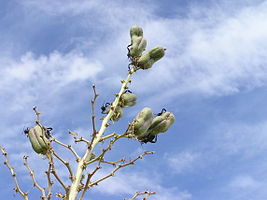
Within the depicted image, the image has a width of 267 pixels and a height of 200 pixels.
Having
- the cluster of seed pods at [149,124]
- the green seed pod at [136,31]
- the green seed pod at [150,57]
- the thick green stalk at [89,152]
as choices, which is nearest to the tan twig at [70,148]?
the thick green stalk at [89,152]

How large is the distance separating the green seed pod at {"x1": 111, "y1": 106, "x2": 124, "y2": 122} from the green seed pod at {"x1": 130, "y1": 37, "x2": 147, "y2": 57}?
3.10 ft

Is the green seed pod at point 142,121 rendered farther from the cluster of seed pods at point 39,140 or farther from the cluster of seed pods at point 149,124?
the cluster of seed pods at point 39,140

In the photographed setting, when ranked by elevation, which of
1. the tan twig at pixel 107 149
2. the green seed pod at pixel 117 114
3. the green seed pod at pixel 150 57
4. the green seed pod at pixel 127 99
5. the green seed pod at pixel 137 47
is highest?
the green seed pod at pixel 137 47

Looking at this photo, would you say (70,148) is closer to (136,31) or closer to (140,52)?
(140,52)

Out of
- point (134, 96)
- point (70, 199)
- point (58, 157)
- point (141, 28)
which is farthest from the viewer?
point (141, 28)

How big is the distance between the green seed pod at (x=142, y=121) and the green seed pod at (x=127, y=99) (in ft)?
1.92

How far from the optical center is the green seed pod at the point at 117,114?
20.4ft

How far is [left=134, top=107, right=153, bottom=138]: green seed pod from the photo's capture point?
5.65 m

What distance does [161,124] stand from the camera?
19.0 feet

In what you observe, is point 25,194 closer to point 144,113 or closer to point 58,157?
point 58,157

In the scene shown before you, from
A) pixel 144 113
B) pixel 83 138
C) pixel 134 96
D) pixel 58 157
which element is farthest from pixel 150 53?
pixel 58 157

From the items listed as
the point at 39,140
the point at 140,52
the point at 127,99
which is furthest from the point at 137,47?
the point at 39,140

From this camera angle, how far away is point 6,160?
555 centimetres

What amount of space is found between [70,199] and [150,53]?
2.64m
